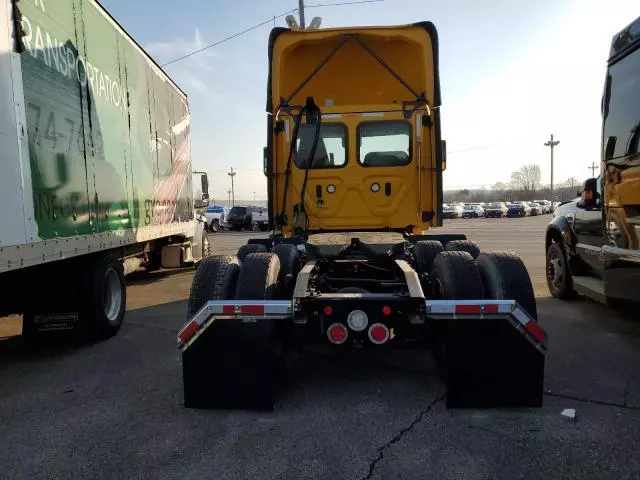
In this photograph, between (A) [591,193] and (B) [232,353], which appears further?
(A) [591,193]

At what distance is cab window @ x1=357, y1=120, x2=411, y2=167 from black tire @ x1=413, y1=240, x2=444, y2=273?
1495 mm

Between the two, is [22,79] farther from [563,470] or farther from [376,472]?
[563,470]

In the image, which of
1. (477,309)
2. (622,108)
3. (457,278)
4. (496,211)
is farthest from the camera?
(496,211)

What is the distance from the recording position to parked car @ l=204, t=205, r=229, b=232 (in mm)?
33688

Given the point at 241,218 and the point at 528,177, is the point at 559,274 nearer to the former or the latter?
the point at 241,218

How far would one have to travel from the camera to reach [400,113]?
6.36 m

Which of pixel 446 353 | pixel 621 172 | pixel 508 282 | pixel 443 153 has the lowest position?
pixel 446 353

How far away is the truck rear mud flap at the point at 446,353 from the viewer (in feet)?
11.8

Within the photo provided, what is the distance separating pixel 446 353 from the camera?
369cm

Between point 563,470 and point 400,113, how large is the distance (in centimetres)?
456

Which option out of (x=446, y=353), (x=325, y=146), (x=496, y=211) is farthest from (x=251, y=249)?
(x=496, y=211)

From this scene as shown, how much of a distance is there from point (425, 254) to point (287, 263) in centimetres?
149

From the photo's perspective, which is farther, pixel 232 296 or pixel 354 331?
pixel 232 296

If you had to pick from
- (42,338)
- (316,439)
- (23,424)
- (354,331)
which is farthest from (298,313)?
(42,338)
